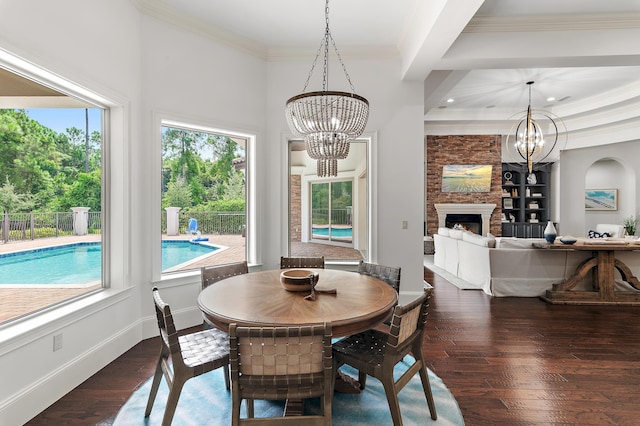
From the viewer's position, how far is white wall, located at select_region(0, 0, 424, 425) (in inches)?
84.8

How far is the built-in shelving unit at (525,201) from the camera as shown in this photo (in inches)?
359

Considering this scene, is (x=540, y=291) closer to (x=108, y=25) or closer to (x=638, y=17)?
(x=638, y=17)

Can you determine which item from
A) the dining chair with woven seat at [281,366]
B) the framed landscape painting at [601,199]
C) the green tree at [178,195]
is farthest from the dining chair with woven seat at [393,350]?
the framed landscape painting at [601,199]

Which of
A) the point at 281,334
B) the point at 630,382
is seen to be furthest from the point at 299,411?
the point at 630,382

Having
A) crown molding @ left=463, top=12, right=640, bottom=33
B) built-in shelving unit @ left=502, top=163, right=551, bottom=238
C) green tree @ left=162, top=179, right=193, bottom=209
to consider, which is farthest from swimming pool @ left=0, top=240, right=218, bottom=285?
built-in shelving unit @ left=502, top=163, right=551, bottom=238

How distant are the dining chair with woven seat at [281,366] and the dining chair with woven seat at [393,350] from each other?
1.30 feet

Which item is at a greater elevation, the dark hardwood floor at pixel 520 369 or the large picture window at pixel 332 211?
the large picture window at pixel 332 211

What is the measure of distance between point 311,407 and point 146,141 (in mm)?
2762

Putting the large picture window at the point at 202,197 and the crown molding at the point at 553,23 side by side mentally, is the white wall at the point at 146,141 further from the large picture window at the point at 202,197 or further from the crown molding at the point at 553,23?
the crown molding at the point at 553,23

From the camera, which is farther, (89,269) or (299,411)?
(89,269)

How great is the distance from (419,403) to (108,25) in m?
3.73

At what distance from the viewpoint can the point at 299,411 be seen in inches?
76.4

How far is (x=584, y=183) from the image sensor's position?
8.82 metres

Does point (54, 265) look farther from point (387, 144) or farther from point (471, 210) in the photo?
point (471, 210)
